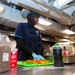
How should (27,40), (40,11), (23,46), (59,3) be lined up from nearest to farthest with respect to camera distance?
(23,46) < (27,40) < (59,3) < (40,11)

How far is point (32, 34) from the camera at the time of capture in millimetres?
1782

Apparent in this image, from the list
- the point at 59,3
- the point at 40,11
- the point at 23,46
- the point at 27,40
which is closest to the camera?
the point at 23,46

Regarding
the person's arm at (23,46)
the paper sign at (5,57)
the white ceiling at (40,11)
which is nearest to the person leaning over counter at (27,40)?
the person's arm at (23,46)

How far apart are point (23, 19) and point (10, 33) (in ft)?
3.89

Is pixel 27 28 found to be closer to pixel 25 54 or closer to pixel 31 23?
pixel 31 23

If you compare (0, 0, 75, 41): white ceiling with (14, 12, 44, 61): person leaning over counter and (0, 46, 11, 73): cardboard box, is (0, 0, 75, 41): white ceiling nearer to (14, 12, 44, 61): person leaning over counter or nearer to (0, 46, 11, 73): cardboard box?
(14, 12, 44, 61): person leaning over counter

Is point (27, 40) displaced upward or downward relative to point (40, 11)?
downward

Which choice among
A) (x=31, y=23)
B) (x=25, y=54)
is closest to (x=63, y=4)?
(x=31, y=23)

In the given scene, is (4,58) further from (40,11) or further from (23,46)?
(40,11)

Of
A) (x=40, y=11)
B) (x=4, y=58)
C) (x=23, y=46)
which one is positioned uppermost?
(x=40, y=11)

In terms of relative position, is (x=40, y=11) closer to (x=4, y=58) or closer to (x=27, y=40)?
(x=27, y=40)

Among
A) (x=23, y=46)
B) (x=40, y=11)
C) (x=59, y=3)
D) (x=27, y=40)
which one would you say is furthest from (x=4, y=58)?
(x=40, y=11)

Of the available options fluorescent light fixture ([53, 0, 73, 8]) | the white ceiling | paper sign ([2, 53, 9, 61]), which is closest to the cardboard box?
paper sign ([2, 53, 9, 61])

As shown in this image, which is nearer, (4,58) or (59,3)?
(4,58)
